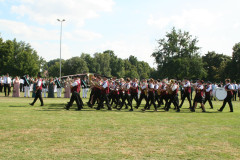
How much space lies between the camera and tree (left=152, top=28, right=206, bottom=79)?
61.0m

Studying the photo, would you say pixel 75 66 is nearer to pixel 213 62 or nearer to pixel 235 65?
pixel 213 62

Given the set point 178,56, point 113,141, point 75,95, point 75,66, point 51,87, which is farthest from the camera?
point 75,66

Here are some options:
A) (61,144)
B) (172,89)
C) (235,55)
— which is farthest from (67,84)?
(235,55)

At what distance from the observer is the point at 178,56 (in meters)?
63.6

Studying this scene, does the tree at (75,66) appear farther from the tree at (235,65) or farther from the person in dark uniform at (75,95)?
the person in dark uniform at (75,95)

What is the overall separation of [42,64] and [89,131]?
266 feet

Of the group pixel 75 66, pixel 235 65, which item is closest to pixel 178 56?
pixel 235 65

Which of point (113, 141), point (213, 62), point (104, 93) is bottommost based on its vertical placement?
point (113, 141)

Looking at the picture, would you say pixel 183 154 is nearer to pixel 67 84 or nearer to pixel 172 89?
pixel 172 89

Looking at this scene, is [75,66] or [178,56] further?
[75,66]

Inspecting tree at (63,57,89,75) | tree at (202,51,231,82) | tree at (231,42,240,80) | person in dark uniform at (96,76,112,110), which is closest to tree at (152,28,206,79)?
tree at (231,42,240,80)

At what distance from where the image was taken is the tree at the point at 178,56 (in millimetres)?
60969

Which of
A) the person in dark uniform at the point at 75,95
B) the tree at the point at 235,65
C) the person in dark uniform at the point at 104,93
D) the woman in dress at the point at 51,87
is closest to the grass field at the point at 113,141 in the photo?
the person in dark uniform at the point at 75,95

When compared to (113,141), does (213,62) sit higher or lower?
higher
